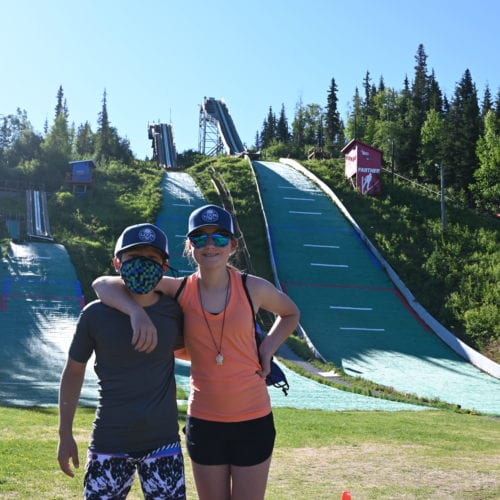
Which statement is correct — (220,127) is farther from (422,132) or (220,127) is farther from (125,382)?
(125,382)

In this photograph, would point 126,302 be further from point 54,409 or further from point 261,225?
point 261,225

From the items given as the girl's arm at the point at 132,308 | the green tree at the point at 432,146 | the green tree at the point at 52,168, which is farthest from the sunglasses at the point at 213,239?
the green tree at the point at 432,146

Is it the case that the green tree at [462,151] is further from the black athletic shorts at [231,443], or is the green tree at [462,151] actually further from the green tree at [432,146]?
the black athletic shorts at [231,443]

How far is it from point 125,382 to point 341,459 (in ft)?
17.3

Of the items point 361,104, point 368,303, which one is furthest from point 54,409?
point 361,104

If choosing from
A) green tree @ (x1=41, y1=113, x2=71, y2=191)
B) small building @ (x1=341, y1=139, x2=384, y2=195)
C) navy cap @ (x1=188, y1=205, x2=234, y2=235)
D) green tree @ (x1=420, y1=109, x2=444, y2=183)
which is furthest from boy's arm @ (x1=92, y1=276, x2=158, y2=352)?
green tree @ (x1=420, y1=109, x2=444, y2=183)

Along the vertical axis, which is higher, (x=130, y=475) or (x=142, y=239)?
(x=142, y=239)

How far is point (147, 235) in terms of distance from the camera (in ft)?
11.1

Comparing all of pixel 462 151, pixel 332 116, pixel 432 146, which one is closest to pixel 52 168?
pixel 462 151

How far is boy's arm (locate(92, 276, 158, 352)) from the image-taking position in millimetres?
3156

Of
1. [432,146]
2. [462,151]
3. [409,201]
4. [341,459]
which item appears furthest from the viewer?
[432,146]

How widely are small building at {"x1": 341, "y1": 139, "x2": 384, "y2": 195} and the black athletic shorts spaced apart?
3852 centimetres

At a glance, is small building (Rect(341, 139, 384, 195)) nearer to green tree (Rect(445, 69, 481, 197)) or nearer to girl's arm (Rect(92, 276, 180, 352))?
green tree (Rect(445, 69, 481, 197))

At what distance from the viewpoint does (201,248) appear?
356 cm
